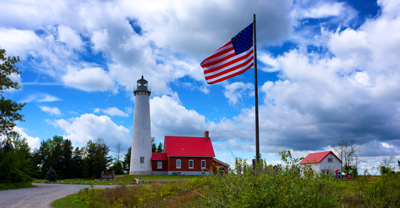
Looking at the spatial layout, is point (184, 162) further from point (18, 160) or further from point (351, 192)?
point (351, 192)

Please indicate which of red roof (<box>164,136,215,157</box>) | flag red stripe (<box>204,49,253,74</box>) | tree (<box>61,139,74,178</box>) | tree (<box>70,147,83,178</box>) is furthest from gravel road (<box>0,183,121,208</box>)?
tree (<box>61,139,74,178</box>)

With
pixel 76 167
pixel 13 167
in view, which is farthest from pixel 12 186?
pixel 76 167

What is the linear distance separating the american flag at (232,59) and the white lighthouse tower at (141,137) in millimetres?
29821

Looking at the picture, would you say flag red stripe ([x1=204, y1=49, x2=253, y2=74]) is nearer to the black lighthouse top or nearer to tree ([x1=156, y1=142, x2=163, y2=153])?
the black lighthouse top

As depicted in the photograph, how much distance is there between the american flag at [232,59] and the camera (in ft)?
34.7

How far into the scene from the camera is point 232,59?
35.4ft

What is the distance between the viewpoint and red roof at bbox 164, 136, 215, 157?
4053 centimetres

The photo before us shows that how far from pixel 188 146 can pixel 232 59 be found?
106 ft

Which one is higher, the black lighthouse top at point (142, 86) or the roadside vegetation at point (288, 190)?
the black lighthouse top at point (142, 86)

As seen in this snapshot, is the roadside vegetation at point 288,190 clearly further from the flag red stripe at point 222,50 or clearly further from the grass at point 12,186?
the grass at point 12,186

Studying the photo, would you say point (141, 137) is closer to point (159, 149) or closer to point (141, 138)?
point (141, 138)

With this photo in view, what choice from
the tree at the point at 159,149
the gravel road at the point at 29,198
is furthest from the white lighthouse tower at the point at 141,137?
the gravel road at the point at 29,198

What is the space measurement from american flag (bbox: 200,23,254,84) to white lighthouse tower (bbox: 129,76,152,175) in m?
29.8

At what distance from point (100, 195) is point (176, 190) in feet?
13.5
